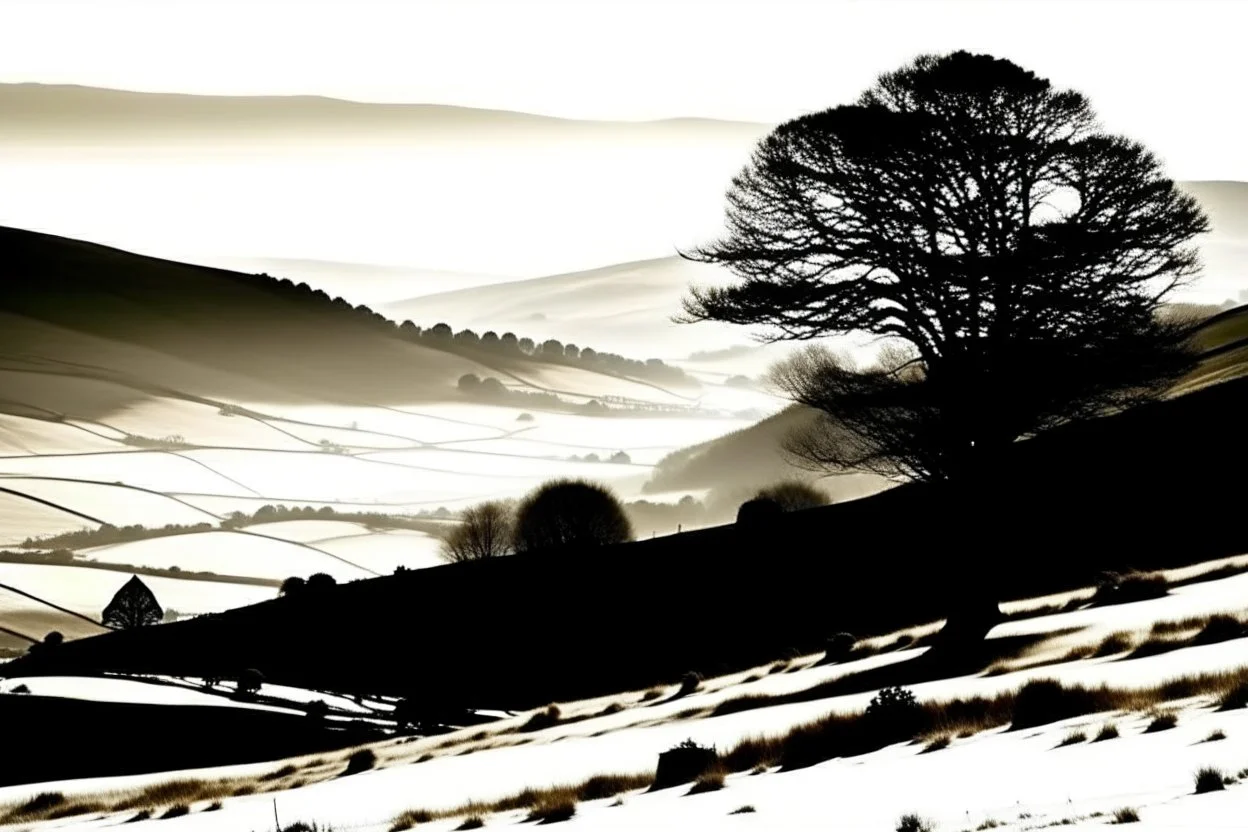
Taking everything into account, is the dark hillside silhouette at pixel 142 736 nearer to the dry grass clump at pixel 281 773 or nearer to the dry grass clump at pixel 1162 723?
the dry grass clump at pixel 281 773

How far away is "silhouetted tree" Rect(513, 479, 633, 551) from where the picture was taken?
488 feet

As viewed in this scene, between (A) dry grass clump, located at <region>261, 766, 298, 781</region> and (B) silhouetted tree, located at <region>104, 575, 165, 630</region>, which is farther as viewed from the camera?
(B) silhouetted tree, located at <region>104, 575, 165, 630</region>

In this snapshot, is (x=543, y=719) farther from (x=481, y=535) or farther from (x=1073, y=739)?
(x=481, y=535)

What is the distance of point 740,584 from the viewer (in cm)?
6144

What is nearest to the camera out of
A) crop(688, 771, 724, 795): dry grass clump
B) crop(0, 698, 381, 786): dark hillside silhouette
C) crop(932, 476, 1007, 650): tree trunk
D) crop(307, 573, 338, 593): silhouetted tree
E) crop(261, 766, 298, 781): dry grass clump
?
crop(688, 771, 724, 795): dry grass clump

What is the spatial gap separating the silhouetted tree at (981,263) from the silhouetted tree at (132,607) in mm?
120134

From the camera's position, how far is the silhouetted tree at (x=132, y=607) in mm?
145375

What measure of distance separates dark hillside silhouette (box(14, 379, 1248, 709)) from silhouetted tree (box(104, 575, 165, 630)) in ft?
230

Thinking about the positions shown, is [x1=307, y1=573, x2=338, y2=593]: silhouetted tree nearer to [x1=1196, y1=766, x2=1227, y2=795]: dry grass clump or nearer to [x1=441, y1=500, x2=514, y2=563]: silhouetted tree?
[x1=1196, y1=766, x2=1227, y2=795]: dry grass clump

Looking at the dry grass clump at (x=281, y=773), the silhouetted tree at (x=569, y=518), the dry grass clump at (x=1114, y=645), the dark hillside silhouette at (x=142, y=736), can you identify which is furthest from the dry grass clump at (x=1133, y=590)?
the silhouetted tree at (x=569, y=518)

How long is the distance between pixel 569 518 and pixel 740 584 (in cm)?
9202

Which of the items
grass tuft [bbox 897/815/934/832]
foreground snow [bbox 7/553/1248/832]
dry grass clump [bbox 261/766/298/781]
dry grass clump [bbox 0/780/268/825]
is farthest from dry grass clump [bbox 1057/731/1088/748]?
dry grass clump [bbox 261/766/298/781]

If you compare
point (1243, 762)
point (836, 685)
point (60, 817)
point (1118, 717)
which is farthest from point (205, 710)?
point (1243, 762)

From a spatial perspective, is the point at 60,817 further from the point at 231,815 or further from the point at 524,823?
the point at 524,823
